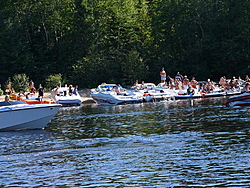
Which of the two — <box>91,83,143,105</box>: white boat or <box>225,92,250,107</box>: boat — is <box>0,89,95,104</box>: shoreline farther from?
<box>225,92,250,107</box>: boat

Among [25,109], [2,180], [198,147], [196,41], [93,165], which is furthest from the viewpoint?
[196,41]

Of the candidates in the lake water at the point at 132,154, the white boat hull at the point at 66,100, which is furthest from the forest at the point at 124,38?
the lake water at the point at 132,154

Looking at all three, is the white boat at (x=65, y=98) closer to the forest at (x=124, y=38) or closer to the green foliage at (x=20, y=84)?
the green foliage at (x=20, y=84)

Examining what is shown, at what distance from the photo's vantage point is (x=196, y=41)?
63688 millimetres

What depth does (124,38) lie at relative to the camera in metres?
65.4

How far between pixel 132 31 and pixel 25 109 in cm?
4137

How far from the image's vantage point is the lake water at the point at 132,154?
13.8 meters

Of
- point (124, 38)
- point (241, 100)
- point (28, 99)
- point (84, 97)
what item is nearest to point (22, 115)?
point (241, 100)

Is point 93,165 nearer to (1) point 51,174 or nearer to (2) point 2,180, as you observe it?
(1) point 51,174

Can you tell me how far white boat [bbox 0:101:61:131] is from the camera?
24.9 meters

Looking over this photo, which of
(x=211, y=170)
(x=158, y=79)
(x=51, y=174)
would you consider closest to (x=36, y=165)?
(x=51, y=174)

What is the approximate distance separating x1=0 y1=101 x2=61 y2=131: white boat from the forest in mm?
34218

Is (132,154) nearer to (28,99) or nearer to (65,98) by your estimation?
(28,99)

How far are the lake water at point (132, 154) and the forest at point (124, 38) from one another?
35061 millimetres
